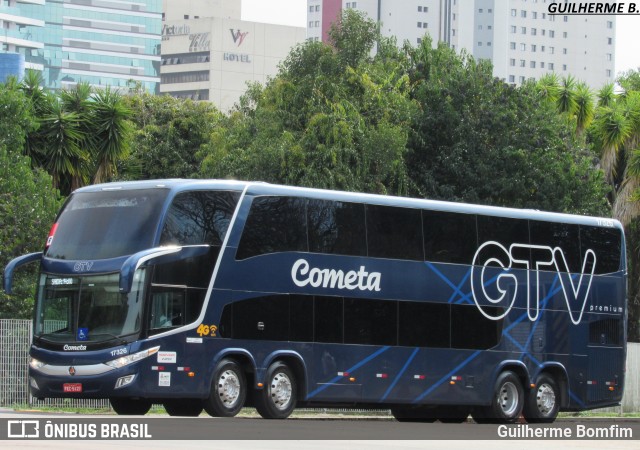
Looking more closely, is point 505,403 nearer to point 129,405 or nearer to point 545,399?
point 545,399

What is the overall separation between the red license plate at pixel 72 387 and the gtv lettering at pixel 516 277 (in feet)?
A: 28.8

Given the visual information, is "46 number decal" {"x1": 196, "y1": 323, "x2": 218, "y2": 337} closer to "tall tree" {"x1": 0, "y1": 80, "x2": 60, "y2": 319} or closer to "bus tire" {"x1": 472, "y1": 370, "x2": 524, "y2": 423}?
Answer: "bus tire" {"x1": 472, "y1": 370, "x2": 524, "y2": 423}

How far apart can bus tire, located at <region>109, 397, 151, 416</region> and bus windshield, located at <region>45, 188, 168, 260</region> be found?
2582 millimetres

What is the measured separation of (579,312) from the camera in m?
29.8

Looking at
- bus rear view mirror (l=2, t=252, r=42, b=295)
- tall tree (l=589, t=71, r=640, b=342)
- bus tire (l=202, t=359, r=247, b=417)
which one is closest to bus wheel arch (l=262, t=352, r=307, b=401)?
bus tire (l=202, t=359, r=247, b=417)

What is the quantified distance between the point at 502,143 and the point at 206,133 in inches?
709

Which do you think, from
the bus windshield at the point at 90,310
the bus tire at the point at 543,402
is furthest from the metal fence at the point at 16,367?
the bus tire at the point at 543,402

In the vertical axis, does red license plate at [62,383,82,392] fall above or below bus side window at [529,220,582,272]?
below

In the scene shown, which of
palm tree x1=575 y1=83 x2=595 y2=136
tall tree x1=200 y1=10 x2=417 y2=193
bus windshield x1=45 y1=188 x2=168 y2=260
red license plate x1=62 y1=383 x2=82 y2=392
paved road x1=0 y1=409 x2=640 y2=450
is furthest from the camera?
palm tree x1=575 y1=83 x2=595 y2=136

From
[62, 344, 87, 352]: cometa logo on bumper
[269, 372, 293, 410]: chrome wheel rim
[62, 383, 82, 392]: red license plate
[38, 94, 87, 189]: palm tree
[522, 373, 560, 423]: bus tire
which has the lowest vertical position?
[522, 373, 560, 423]: bus tire

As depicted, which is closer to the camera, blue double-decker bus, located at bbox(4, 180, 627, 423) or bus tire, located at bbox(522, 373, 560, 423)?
blue double-decker bus, located at bbox(4, 180, 627, 423)

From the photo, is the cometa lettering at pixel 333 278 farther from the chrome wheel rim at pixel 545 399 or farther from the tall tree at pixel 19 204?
the tall tree at pixel 19 204

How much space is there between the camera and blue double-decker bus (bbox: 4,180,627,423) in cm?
2269

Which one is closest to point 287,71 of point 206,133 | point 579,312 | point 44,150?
point 44,150
